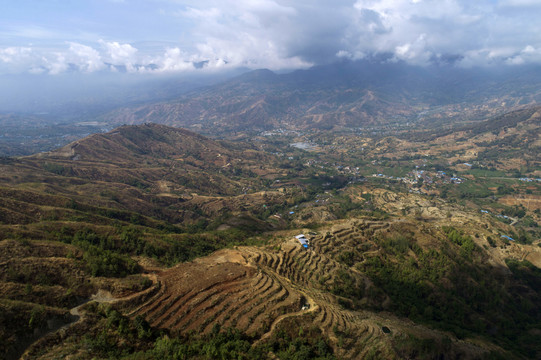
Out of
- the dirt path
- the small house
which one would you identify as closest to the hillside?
the dirt path

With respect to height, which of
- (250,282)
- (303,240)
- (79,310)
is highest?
(79,310)

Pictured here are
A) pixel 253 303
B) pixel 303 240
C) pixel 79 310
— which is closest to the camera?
pixel 79 310

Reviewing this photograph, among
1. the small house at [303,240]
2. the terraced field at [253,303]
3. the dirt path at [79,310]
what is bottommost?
the small house at [303,240]

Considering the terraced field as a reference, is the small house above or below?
below

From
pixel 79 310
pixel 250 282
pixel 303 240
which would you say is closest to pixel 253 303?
pixel 250 282

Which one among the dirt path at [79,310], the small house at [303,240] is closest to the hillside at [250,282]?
the dirt path at [79,310]

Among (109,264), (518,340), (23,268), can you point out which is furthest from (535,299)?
(23,268)

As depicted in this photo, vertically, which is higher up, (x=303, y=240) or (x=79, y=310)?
(x=79, y=310)

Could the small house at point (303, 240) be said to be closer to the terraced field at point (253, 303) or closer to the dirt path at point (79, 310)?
the terraced field at point (253, 303)

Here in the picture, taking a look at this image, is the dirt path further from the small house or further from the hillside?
the small house

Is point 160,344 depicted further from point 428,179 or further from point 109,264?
point 428,179

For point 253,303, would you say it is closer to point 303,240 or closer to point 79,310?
point 79,310

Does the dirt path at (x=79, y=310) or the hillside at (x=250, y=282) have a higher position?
the dirt path at (x=79, y=310)
